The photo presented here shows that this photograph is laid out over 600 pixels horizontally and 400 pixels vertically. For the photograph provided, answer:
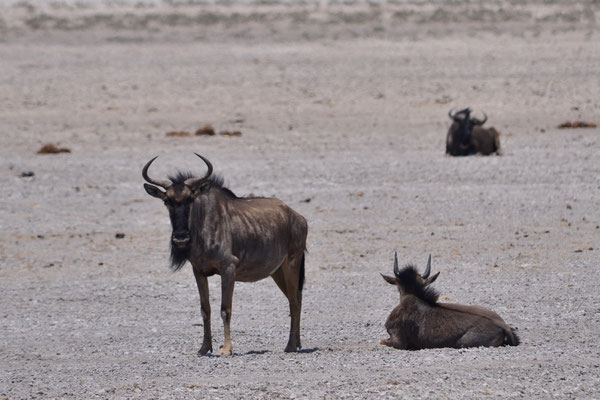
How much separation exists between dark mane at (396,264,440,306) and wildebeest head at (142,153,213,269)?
2065 millimetres

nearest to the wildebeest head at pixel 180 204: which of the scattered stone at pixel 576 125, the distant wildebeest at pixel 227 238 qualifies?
the distant wildebeest at pixel 227 238

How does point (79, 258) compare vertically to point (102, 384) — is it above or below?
below

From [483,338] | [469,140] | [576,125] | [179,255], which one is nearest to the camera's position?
[483,338]

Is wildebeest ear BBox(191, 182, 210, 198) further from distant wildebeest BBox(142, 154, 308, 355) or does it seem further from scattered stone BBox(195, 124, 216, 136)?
scattered stone BBox(195, 124, 216, 136)

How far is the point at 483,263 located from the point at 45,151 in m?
13.4

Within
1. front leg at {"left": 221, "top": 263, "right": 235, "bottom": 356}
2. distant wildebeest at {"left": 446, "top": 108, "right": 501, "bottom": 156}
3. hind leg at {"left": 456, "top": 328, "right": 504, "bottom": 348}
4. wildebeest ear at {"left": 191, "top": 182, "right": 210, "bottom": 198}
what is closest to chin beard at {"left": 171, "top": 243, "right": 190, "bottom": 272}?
front leg at {"left": 221, "top": 263, "right": 235, "bottom": 356}

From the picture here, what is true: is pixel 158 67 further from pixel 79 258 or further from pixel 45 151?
pixel 79 258

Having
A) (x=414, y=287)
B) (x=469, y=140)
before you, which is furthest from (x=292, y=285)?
(x=469, y=140)

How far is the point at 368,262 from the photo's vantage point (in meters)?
14.7

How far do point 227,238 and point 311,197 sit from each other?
31.2 feet

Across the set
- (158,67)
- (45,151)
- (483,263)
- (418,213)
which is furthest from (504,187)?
(158,67)

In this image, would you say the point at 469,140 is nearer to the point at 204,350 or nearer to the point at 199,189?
the point at 199,189

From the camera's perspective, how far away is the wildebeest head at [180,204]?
9.59m

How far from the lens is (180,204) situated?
31.7 ft
